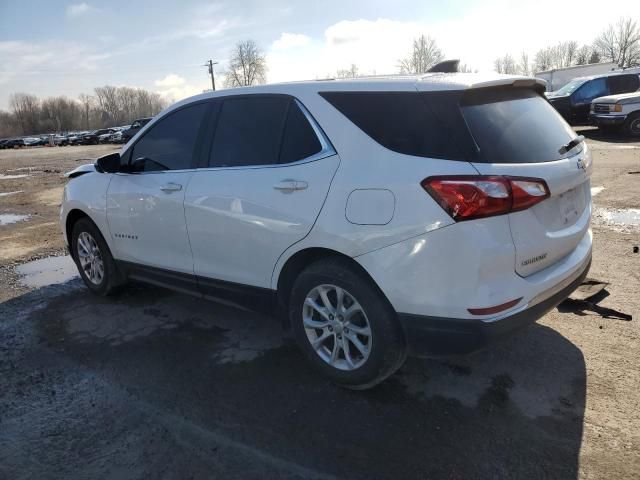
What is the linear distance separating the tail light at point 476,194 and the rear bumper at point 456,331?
1.84ft

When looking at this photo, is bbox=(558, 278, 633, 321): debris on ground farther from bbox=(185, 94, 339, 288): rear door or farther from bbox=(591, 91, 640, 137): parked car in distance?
bbox=(591, 91, 640, 137): parked car in distance

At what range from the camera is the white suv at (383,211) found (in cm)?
259

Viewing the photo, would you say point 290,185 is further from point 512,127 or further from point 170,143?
point 170,143

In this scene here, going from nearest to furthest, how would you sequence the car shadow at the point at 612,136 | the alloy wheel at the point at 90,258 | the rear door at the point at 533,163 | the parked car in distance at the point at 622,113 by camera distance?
the rear door at the point at 533,163, the alloy wheel at the point at 90,258, the car shadow at the point at 612,136, the parked car in distance at the point at 622,113

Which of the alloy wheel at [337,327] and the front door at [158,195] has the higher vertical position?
the front door at [158,195]

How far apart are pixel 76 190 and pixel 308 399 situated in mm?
3363

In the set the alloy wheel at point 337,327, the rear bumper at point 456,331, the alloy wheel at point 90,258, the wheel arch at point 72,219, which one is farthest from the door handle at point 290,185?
the alloy wheel at point 90,258

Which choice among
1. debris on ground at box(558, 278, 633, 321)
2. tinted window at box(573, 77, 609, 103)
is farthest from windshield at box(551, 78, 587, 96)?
debris on ground at box(558, 278, 633, 321)

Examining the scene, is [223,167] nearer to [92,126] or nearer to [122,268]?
[122,268]

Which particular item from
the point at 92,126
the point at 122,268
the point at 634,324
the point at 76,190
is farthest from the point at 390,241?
the point at 92,126

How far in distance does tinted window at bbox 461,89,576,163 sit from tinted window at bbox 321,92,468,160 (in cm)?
11

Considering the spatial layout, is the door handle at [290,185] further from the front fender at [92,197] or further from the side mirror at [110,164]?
the front fender at [92,197]

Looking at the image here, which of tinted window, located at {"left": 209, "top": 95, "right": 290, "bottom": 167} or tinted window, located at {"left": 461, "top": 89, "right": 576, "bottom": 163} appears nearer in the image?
tinted window, located at {"left": 461, "top": 89, "right": 576, "bottom": 163}

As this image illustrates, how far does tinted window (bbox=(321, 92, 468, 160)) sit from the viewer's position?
8.80 feet
